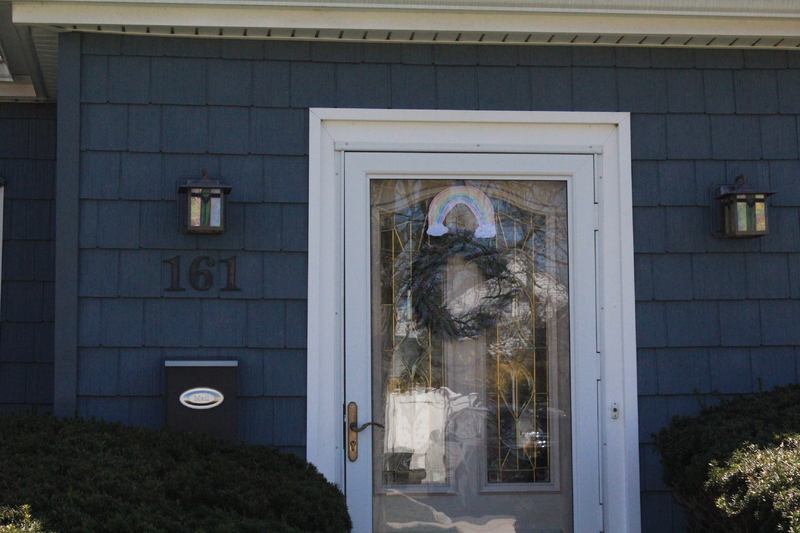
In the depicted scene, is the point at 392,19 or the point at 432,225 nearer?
the point at 392,19

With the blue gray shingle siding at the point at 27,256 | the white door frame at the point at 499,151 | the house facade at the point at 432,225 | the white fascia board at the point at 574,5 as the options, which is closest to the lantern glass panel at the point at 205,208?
the house facade at the point at 432,225

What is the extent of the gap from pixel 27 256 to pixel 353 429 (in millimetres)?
2204

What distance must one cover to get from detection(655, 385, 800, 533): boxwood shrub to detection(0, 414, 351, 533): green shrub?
1.38 m

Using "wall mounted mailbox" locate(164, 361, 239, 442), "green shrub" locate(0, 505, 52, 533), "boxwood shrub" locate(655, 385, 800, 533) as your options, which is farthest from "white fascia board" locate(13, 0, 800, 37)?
"green shrub" locate(0, 505, 52, 533)

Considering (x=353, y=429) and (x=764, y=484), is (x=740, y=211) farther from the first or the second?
(x=353, y=429)

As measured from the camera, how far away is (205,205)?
11.3ft

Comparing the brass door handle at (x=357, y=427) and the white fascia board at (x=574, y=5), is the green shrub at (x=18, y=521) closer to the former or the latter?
the brass door handle at (x=357, y=427)

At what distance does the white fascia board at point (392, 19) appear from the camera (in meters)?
3.43

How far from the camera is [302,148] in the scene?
360cm

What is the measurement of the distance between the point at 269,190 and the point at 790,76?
263 cm

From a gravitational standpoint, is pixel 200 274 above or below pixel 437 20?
below

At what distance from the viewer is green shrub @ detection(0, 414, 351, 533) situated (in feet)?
7.52

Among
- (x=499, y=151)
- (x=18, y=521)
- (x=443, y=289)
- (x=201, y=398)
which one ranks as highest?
(x=499, y=151)

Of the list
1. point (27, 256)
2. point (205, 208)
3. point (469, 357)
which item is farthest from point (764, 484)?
point (27, 256)
